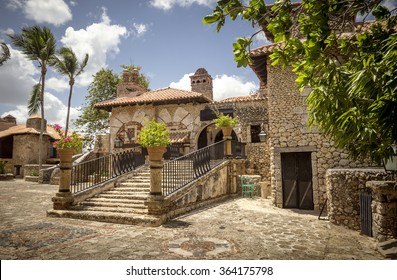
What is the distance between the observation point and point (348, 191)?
577 centimetres

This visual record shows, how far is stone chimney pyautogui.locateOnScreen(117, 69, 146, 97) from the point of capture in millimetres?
18150

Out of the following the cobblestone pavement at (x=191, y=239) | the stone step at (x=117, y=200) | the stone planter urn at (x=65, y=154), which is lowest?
the cobblestone pavement at (x=191, y=239)

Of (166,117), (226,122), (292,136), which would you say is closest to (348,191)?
Answer: (292,136)

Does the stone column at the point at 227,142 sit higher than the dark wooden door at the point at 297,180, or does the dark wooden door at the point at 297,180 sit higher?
the stone column at the point at 227,142

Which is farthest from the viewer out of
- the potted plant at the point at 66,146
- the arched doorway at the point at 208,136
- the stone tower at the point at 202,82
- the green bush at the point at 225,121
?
the stone tower at the point at 202,82

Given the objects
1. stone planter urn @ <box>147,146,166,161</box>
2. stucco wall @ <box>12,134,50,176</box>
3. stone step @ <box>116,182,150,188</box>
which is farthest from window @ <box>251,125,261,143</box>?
stucco wall @ <box>12,134,50,176</box>

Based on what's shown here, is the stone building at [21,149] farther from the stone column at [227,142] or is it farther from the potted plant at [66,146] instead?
the stone column at [227,142]

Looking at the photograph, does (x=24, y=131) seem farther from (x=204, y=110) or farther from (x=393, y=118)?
(x=393, y=118)

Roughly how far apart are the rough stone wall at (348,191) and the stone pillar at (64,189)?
25.0 ft

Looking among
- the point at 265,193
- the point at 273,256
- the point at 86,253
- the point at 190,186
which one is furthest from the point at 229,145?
the point at 86,253

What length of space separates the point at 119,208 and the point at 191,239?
9.89ft

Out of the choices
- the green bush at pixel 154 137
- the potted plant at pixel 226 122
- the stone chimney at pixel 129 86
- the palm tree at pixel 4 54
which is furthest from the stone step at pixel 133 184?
the stone chimney at pixel 129 86

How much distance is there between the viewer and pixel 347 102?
2.98 metres

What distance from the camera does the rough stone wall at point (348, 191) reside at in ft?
18.0
